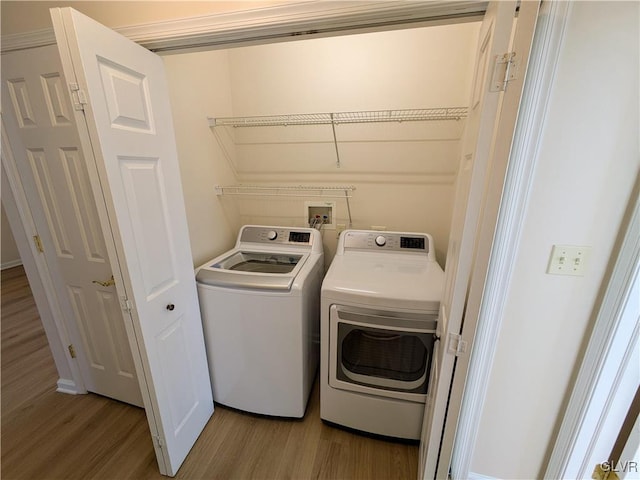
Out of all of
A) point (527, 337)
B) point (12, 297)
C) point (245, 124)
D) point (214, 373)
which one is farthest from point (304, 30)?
point (12, 297)

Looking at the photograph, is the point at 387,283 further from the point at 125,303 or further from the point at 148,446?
the point at 148,446

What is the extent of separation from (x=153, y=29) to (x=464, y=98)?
1730mm

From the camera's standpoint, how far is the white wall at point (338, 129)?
65.0 inches

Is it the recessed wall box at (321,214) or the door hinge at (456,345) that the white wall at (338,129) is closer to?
the recessed wall box at (321,214)

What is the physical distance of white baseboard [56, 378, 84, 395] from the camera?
1801 mm

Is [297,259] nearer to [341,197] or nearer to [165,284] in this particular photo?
[341,197]

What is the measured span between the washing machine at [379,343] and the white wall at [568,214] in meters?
0.33

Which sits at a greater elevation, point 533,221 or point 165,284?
point 533,221

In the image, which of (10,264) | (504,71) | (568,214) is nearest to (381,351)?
(568,214)

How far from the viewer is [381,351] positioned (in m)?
1.44

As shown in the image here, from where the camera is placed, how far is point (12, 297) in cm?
309

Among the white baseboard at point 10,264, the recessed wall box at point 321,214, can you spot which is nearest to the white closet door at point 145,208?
the recessed wall box at point 321,214

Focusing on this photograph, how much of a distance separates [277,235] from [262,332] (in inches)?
29.2

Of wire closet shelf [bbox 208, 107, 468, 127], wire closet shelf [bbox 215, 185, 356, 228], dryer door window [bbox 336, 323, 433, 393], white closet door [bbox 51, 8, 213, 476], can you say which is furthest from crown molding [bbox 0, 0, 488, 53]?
dryer door window [bbox 336, 323, 433, 393]
